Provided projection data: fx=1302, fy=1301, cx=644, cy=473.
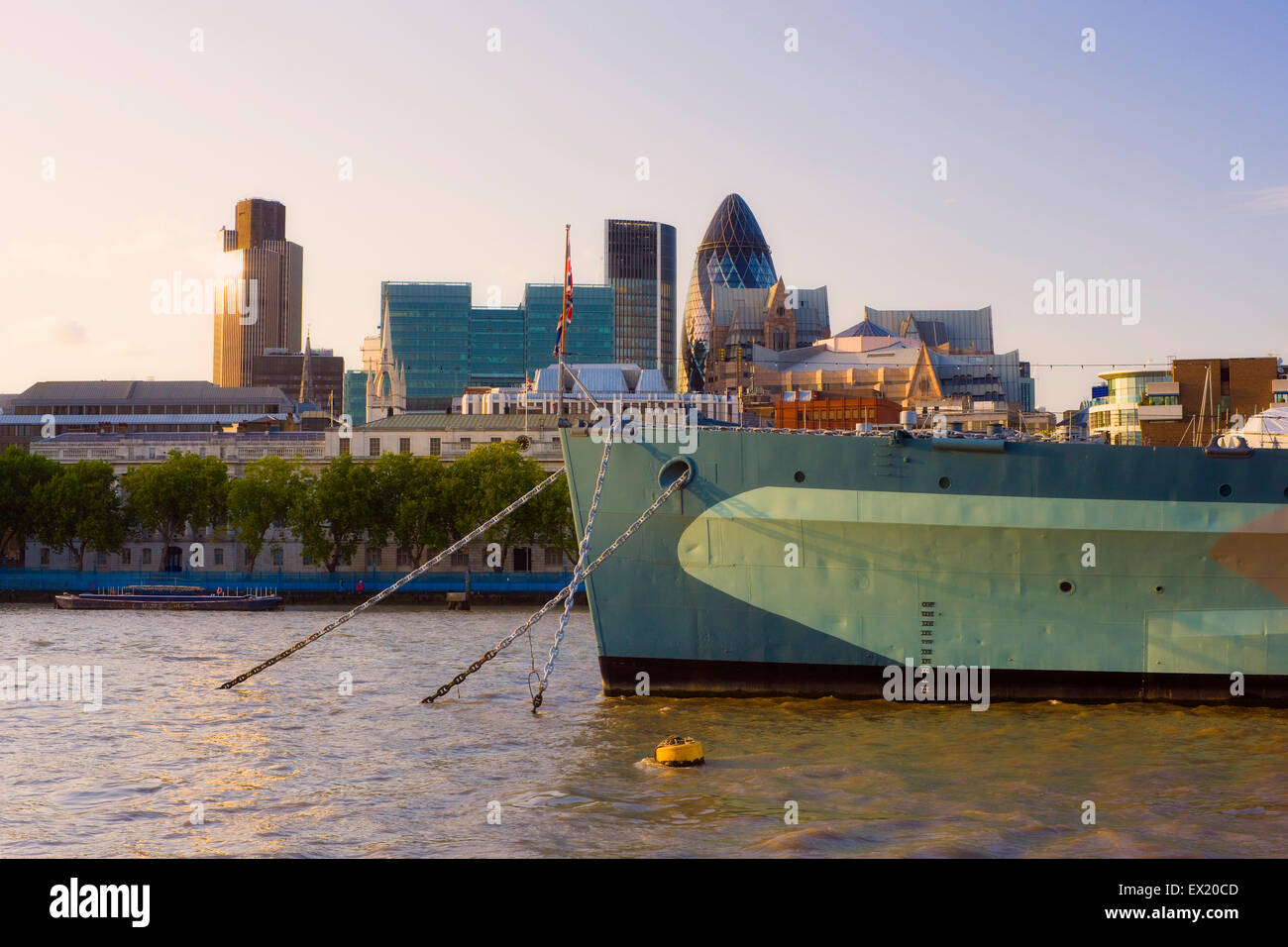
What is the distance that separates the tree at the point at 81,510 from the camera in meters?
85.4

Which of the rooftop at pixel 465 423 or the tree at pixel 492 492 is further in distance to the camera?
the rooftop at pixel 465 423

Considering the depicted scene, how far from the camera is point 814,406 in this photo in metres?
142

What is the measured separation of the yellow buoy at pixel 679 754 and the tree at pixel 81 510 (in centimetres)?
7436

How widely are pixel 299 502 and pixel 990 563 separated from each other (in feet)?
218

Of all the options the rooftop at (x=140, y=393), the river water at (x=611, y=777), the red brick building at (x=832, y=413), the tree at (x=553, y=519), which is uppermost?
the rooftop at (x=140, y=393)

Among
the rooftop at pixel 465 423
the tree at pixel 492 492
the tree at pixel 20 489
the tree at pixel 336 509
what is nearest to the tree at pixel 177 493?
the tree at pixel 20 489

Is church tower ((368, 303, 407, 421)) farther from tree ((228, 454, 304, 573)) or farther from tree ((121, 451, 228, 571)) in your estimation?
tree ((228, 454, 304, 573))

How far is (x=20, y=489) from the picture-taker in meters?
86.6

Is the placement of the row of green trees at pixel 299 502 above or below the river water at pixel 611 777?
above

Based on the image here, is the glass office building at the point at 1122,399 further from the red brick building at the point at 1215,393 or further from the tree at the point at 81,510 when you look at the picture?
the tree at the point at 81,510

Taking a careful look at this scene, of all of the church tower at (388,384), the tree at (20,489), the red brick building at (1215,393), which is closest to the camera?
the red brick building at (1215,393)

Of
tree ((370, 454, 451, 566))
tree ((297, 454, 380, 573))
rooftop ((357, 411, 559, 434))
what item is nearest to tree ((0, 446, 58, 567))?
tree ((297, 454, 380, 573))
